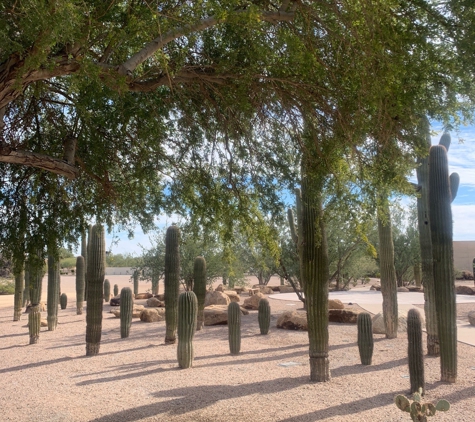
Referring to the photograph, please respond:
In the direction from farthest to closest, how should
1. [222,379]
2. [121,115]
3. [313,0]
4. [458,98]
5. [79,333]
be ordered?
[79,333], [222,379], [121,115], [458,98], [313,0]

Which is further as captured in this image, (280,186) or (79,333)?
(79,333)

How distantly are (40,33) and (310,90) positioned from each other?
3348 millimetres

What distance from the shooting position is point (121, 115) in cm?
750

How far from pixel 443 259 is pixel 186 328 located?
198 inches

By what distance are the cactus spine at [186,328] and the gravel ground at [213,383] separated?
8.8 inches

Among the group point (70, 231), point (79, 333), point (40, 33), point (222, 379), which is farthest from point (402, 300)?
point (40, 33)

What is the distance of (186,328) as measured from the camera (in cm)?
1057

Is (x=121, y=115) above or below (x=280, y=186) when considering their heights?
above

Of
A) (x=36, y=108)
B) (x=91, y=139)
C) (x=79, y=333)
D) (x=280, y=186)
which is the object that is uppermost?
(x=36, y=108)

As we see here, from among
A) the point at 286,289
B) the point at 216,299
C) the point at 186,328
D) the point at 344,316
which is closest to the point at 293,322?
the point at 344,316

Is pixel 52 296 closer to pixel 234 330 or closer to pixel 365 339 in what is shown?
pixel 234 330

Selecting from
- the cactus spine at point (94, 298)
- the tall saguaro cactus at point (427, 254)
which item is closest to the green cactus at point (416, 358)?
the tall saguaro cactus at point (427, 254)

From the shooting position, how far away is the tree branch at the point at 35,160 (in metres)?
5.16

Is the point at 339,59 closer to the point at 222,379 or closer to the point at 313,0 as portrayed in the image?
the point at 313,0
